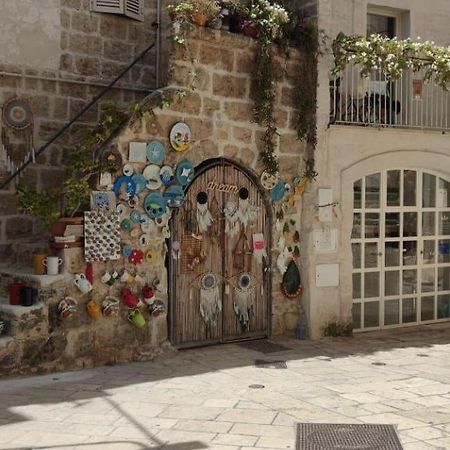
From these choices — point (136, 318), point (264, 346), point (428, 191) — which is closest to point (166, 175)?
point (136, 318)

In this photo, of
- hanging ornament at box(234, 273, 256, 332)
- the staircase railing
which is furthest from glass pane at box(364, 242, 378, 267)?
the staircase railing

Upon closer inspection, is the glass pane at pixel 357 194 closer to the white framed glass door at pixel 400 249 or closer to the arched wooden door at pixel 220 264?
the white framed glass door at pixel 400 249

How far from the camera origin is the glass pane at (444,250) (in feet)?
35.2

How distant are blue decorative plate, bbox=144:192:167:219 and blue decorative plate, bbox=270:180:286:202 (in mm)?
1682

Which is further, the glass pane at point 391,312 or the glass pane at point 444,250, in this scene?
the glass pane at point 444,250

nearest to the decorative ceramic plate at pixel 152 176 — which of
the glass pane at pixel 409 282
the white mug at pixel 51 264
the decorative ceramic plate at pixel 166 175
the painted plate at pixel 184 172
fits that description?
the decorative ceramic plate at pixel 166 175

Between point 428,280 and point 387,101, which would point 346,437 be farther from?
point 387,101

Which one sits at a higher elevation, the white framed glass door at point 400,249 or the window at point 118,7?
the window at point 118,7

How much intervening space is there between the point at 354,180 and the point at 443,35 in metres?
3.59

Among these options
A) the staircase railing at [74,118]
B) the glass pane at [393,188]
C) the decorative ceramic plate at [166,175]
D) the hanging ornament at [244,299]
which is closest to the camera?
the decorative ceramic plate at [166,175]

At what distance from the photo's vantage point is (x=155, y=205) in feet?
25.6

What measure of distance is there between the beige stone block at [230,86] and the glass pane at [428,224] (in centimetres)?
371

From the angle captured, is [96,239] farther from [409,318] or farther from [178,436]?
[409,318]

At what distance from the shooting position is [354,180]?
9.52 meters
